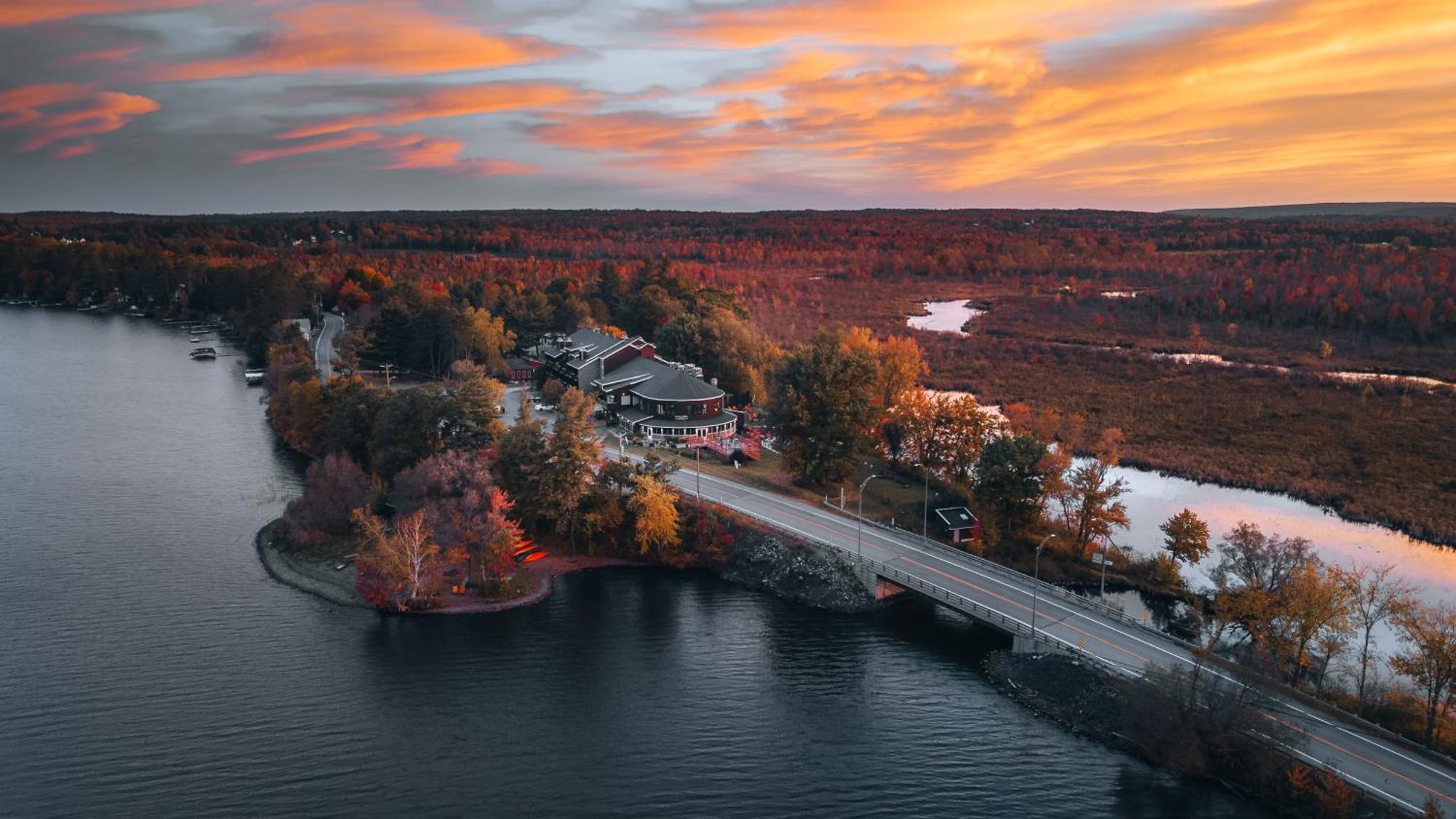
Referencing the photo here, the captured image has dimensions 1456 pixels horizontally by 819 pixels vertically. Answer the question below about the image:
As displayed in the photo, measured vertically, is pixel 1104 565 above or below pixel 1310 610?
below

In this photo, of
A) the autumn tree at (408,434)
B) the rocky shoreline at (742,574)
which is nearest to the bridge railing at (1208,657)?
the rocky shoreline at (742,574)

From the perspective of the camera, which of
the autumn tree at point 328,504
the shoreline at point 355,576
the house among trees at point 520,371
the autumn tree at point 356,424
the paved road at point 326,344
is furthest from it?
the house among trees at point 520,371

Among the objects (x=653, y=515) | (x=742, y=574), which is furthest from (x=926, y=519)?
(x=653, y=515)

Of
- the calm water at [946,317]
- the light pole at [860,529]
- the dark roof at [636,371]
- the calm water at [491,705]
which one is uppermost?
the calm water at [946,317]

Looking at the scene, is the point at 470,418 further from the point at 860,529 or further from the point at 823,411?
the point at 860,529

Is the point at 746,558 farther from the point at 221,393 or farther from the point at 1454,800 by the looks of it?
the point at 221,393

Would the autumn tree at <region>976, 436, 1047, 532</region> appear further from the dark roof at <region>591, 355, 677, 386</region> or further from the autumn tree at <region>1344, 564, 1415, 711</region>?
the dark roof at <region>591, 355, 677, 386</region>

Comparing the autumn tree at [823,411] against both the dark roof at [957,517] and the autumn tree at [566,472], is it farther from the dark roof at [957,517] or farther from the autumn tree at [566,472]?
the autumn tree at [566,472]
